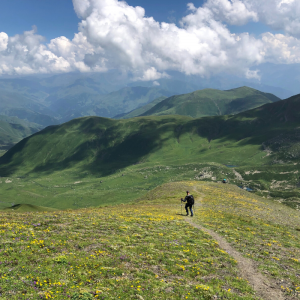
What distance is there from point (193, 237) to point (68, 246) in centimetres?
1466

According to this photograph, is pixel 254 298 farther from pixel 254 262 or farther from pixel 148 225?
pixel 148 225

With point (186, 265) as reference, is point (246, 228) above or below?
below

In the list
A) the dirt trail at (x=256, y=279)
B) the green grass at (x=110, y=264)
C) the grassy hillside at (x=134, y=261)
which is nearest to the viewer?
the green grass at (x=110, y=264)

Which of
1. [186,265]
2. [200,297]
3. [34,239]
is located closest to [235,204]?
[186,265]

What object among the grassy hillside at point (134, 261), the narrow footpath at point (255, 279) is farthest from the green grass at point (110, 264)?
the narrow footpath at point (255, 279)

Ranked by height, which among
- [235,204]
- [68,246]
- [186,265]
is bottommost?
[235,204]

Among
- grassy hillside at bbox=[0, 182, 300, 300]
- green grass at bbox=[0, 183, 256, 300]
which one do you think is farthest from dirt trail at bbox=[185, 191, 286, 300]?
green grass at bbox=[0, 183, 256, 300]

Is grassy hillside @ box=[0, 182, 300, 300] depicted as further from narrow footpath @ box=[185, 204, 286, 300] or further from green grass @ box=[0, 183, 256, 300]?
narrow footpath @ box=[185, 204, 286, 300]

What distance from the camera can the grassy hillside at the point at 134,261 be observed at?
42.9ft

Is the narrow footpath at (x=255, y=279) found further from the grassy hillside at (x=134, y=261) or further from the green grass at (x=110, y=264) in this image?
the green grass at (x=110, y=264)

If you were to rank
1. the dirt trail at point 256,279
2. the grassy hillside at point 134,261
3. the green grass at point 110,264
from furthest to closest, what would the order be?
1. the dirt trail at point 256,279
2. the grassy hillside at point 134,261
3. the green grass at point 110,264

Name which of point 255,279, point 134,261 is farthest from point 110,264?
point 255,279

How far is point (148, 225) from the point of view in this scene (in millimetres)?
28875

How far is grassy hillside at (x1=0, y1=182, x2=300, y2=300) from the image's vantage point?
515 inches
